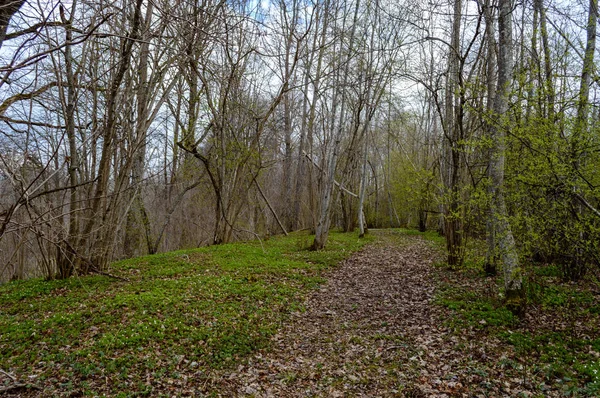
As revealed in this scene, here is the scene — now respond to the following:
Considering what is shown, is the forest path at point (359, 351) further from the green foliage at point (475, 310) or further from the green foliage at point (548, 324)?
the green foliage at point (548, 324)

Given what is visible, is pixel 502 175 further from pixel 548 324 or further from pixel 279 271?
pixel 279 271

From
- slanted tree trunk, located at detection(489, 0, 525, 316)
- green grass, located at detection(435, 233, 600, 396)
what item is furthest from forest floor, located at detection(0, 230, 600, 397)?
slanted tree trunk, located at detection(489, 0, 525, 316)

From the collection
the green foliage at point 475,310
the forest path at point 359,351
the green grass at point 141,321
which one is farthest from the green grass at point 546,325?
the green grass at point 141,321

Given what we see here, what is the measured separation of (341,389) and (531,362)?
236 cm

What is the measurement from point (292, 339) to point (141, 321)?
2333 millimetres

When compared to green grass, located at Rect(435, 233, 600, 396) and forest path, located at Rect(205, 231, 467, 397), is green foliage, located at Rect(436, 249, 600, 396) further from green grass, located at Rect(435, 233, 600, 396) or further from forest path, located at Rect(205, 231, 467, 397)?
forest path, located at Rect(205, 231, 467, 397)

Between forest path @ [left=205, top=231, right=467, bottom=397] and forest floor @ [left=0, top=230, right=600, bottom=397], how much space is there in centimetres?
2

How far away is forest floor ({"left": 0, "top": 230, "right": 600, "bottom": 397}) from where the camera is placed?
420 cm

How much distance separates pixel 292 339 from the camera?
5.73 metres

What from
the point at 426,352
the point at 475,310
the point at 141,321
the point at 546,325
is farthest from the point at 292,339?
the point at 546,325

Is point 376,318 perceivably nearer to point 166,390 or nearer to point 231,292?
point 231,292

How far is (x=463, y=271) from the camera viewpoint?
8.72m

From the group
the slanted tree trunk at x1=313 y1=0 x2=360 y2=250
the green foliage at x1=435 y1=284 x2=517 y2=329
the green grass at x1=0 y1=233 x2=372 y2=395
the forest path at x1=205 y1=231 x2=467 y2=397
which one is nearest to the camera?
the forest path at x1=205 y1=231 x2=467 y2=397

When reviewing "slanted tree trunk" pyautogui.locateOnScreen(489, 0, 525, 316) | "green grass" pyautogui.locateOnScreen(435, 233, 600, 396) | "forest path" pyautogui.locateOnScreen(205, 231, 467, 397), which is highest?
"slanted tree trunk" pyautogui.locateOnScreen(489, 0, 525, 316)
